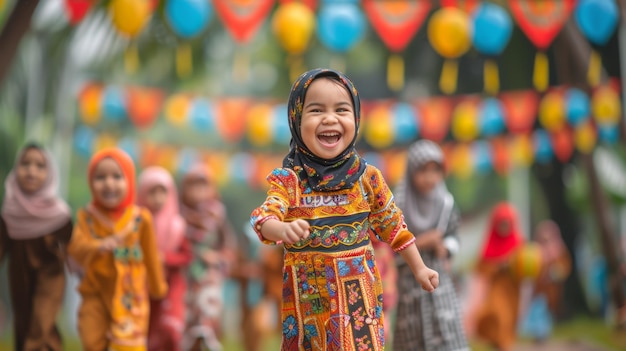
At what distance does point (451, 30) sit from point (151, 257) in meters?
3.95

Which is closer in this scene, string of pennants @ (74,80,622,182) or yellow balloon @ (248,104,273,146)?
string of pennants @ (74,80,622,182)

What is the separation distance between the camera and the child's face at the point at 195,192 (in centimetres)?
783

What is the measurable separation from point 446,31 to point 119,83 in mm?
4722

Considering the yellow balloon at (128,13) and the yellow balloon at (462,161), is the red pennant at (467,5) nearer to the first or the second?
the yellow balloon at (128,13)

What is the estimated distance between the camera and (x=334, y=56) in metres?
13.2

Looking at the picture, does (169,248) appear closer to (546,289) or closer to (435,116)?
(546,289)

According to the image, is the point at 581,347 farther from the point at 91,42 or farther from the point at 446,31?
the point at 91,42

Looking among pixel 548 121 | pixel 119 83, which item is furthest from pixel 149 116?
pixel 548 121

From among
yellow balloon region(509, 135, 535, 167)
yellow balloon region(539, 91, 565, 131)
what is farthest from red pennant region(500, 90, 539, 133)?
yellow balloon region(509, 135, 535, 167)

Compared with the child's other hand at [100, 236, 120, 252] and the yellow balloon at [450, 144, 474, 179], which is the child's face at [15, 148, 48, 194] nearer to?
the child's other hand at [100, 236, 120, 252]

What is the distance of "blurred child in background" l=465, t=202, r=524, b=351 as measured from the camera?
822 cm

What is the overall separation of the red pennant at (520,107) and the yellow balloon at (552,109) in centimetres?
21

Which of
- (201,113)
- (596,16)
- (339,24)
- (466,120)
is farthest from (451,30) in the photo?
(201,113)

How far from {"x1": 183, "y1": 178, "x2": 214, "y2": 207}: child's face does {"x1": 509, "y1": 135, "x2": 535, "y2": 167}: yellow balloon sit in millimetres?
5783
